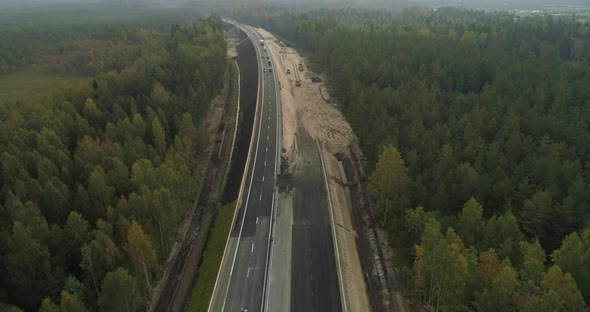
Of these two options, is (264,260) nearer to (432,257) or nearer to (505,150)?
(432,257)

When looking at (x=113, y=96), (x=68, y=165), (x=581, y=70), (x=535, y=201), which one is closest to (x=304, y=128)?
(x=113, y=96)

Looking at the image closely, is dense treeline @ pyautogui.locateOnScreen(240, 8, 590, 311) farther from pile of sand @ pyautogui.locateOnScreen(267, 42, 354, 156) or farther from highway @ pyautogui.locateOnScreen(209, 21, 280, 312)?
highway @ pyautogui.locateOnScreen(209, 21, 280, 312)

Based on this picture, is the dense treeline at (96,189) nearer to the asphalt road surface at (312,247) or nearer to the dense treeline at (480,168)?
the asphalt road surface at (312,247)

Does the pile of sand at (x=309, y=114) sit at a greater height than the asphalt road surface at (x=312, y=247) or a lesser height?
greater

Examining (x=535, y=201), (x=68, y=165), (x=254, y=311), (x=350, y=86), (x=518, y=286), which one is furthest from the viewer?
(x=350, y=86)

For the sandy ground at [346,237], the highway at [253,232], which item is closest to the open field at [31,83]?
the highway at [253,232]

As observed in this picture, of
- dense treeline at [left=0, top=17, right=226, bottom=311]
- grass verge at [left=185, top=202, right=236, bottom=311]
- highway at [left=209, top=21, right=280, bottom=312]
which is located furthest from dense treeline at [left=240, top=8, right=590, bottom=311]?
dense treeline at [left=0, top=17, right=226, bottom=311]

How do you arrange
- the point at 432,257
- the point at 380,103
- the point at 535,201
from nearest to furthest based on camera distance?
the point at 432,257 < the point at 535,201 < the point at 380,103
